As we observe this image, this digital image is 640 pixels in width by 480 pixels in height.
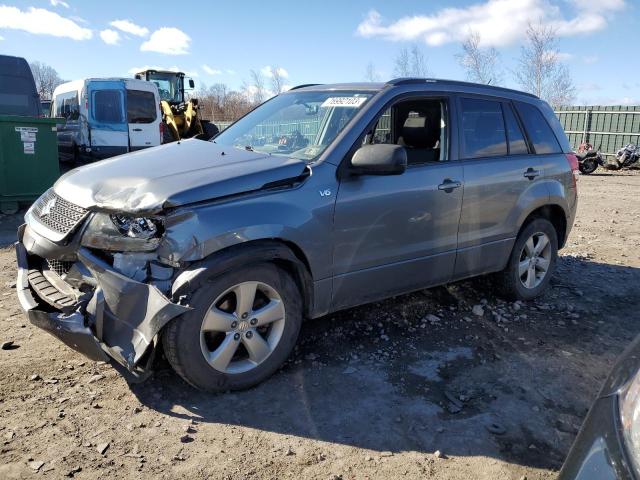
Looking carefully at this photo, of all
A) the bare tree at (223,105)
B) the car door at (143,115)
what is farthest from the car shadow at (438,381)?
the bare tree at (223,105)

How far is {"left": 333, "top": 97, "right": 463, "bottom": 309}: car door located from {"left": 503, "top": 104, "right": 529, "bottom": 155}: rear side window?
32.1 inches

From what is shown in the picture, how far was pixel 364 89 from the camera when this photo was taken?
3916 mm

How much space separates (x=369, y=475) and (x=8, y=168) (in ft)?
27.4

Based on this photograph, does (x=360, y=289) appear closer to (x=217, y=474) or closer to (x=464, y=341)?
(x=464, y=341)

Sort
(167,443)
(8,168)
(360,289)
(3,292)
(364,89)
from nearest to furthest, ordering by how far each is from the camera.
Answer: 1. (167,443)
2. (360,289)
3. (364,89)
4. (3,292)
5. (8,168)

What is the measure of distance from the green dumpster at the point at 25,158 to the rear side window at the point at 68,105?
15.4ft

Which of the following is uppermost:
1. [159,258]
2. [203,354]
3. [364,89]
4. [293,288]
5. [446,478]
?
[364,89]

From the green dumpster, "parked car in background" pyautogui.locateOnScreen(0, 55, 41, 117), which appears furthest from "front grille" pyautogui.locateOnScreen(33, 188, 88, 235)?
"parked car in background" pyautogui.locateOnScreen(0, 55, 41, 117)

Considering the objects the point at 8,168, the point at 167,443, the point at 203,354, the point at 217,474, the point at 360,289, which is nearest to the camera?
the point at 217,474

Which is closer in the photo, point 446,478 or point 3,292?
point 446,478

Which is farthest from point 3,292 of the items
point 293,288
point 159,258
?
point 293,288

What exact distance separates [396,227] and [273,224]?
41.0 inches

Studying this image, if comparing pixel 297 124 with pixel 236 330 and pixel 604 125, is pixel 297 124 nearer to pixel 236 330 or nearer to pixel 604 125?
pixel 236 330

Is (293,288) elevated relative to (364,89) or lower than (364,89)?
lower
